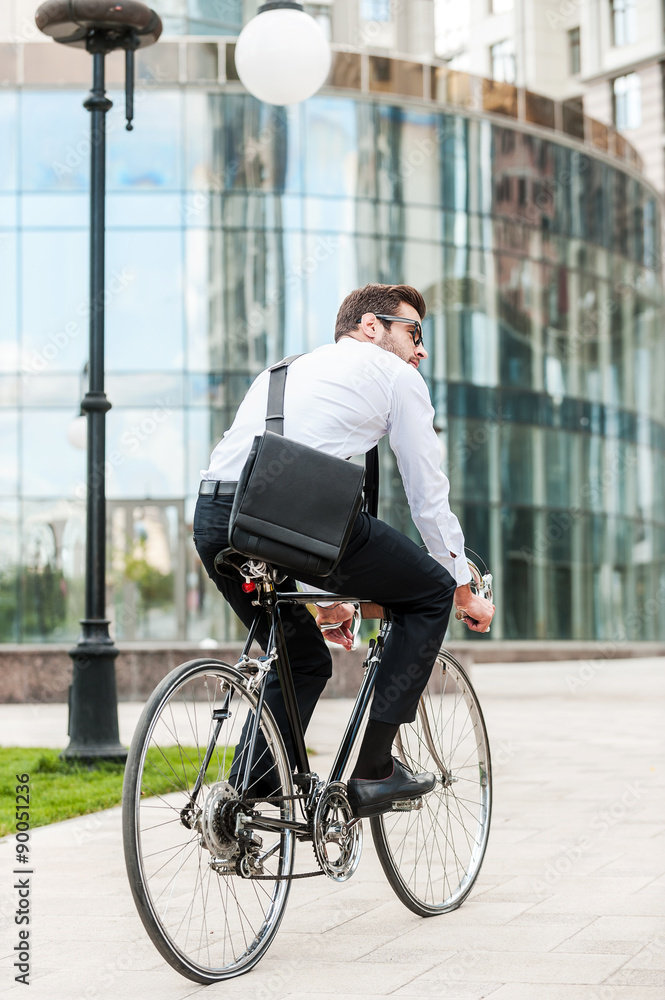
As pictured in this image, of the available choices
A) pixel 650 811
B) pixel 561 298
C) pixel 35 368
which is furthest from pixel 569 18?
pixel 650 811

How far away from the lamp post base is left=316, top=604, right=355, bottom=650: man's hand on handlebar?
14.3ft

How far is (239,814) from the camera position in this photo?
3430 millimetres

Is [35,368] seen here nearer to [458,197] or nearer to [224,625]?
[224,625]

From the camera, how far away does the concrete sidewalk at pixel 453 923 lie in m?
3.35

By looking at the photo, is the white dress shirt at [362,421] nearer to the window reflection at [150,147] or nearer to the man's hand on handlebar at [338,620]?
the man's hand on handlebar at [338,620]

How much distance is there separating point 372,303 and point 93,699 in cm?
484

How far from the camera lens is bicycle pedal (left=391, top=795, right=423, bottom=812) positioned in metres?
3.95

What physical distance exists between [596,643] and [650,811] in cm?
2493

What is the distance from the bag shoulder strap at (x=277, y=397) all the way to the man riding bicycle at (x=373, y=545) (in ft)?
0.07

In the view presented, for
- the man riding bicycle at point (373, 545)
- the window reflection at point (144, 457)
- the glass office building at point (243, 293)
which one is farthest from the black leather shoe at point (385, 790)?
the window reflection at point (144, 457)

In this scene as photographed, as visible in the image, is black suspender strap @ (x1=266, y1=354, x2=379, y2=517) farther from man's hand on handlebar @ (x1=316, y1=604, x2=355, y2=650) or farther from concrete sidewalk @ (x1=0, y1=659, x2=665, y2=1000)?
concrete sidewalk @ (x1=0, y1=659, x2=665, y2=1000)

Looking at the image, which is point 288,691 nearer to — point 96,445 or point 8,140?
point 96,445

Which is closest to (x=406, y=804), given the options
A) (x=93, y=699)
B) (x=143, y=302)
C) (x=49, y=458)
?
(x=93, y=699)

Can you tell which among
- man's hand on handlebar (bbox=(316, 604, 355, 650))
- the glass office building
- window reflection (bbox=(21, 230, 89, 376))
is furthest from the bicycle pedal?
window reflection (bbox=(21, 230, 89, 376))
